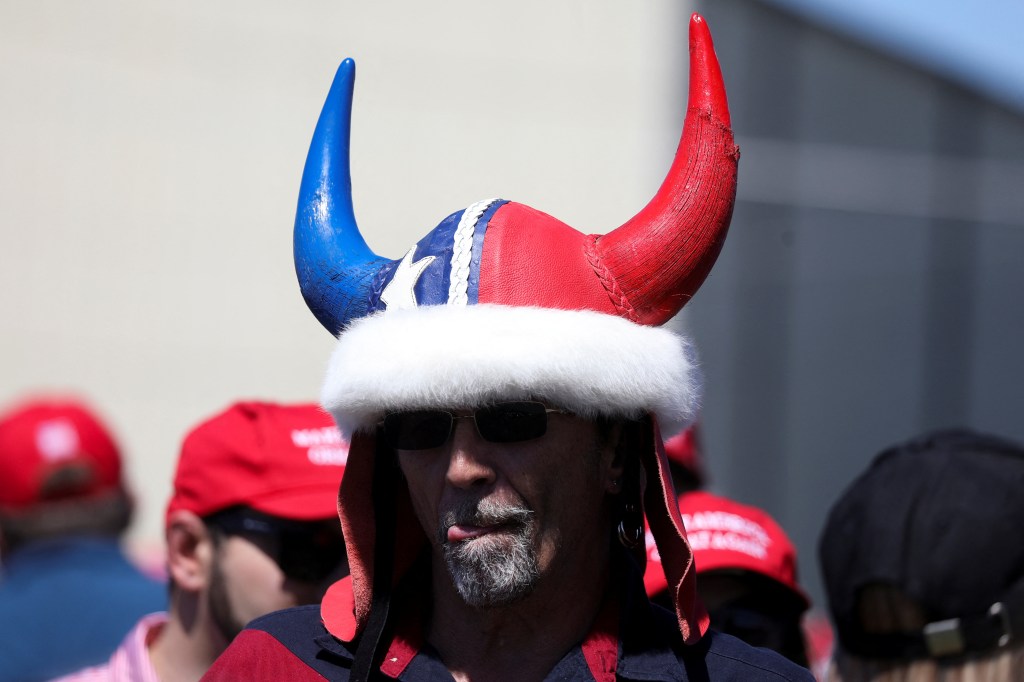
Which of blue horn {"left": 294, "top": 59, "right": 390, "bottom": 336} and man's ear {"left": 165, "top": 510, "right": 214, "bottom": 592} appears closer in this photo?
blue horn {"left": 294, "top": 59, "right": 390, "bottom": 336}

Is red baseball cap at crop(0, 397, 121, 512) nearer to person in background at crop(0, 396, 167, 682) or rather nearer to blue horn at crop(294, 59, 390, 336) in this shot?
person in background at crop(0, 396, 167, 682)

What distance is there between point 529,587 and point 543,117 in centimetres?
855

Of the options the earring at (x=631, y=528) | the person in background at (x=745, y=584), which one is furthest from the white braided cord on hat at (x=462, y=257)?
the person in background at (x=745, y=584)

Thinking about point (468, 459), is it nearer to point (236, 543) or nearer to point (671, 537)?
point (671, 537)

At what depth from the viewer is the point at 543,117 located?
10.5m

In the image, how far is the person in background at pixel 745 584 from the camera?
136 inches

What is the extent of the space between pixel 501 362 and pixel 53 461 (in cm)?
314

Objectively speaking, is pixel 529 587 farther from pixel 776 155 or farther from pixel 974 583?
pixel 776 155

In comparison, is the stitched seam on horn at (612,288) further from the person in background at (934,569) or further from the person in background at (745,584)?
the person in background at (745,584)

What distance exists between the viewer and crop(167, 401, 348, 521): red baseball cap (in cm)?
343

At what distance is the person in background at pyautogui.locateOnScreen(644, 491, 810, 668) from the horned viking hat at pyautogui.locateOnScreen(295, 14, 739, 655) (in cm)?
108

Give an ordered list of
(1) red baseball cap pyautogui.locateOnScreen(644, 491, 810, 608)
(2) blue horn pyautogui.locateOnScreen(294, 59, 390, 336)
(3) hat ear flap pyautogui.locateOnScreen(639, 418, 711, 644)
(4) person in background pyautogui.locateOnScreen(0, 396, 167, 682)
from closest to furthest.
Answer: (3) hat ear flap pyautogui.locateOnScreen(639, 418, 711, 644)
(2) blue horn pyautogui.locateOnScreen(294, 59, 390, 336)
(1) red baseball cap pyautogui.locateOnScreen(644, 491, 810, 608)
(4) person in background pyautogui.locateOnScreen(0, 396, 167, 682)

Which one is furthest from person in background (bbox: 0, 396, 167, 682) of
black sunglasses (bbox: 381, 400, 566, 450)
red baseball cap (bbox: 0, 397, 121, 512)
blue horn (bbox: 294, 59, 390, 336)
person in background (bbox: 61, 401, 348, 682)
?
black sunglasses (bbox: 381, 400, 566, 450)

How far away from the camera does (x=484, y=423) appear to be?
2.24 m
